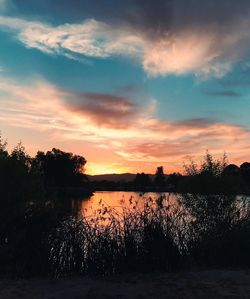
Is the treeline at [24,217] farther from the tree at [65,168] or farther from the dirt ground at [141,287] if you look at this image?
the tree at [65,168]

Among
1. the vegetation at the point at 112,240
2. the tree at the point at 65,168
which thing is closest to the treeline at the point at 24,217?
the vegetation at the point at 112,240

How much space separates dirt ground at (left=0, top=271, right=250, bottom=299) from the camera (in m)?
8.93

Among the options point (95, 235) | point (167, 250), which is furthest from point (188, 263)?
point (95, 235)

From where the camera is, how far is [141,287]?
31.3ft

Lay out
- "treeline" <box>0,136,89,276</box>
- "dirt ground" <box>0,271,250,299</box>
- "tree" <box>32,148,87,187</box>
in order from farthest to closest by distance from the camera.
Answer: "tree" <box>32,148,87,187</box>, "treeline" <box>0,136,89,276</box>, "dirt ground" <box>0,271,250,299</box>

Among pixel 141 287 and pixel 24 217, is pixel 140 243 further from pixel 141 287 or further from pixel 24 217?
pixel 24 217

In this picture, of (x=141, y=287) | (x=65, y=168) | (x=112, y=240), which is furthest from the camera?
(x=65, y=168)

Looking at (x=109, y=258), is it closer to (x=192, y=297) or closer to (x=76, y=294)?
(x=76, y=294)

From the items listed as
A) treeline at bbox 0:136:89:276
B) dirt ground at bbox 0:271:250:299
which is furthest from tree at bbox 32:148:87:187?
dirt ground at bbox 0:271:250:299

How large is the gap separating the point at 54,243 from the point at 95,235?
3.26 feet

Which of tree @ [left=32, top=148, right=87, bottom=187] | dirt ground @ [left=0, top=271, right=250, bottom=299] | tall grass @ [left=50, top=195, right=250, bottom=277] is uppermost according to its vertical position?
tree @ [left=32, top=148, right=87, bottom=187]

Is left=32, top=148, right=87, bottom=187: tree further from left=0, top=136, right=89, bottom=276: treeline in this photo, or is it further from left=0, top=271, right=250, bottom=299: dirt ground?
left=0, top=271, right=250, bottom=299: dirt ground

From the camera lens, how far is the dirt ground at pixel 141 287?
8930 mm

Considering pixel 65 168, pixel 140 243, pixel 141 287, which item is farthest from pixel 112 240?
pixel 65 168
